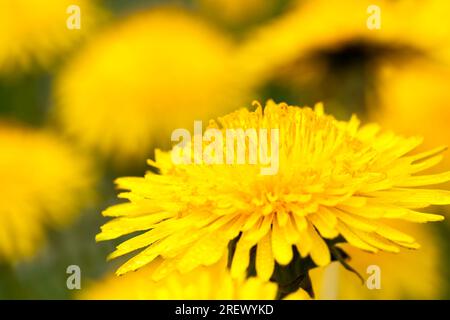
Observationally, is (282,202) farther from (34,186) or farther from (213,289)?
(34,186)

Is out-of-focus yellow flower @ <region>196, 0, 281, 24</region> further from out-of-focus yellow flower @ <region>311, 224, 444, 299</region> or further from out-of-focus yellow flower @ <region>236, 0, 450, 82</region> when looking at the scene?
out-of-focus yellow flower @ <region>311, 224, 444, 299</region>

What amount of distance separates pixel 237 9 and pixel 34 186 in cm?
60

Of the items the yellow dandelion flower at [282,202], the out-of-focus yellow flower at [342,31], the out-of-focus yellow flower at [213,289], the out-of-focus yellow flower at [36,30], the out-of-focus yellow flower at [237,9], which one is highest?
the out-of-focus yellow flower at [237,9]

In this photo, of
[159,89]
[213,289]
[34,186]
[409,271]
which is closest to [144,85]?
[159,89]

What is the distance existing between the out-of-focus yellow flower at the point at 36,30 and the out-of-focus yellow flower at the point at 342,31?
39 centimetres

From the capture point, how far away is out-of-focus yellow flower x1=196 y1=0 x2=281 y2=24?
179cm

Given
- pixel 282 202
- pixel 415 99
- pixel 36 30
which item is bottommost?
pixel 282 202

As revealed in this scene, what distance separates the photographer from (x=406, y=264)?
1.41 meters

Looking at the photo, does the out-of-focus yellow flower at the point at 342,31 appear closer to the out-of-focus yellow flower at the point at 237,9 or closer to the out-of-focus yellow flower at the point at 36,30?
the out-of-focus yellow flower at the point at 237,9

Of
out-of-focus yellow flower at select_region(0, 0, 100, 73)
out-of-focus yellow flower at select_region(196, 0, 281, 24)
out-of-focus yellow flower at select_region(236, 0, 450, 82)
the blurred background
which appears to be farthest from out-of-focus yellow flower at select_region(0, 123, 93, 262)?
out-of-focus yellow flower at select_region(196, 0, 281, 24)

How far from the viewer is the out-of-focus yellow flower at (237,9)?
1.79 metres

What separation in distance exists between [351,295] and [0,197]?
0.57 m

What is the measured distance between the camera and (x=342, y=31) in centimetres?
136

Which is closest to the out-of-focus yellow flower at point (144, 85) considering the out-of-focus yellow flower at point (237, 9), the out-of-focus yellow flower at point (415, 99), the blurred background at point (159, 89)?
the blurred background at point (159, 89)
